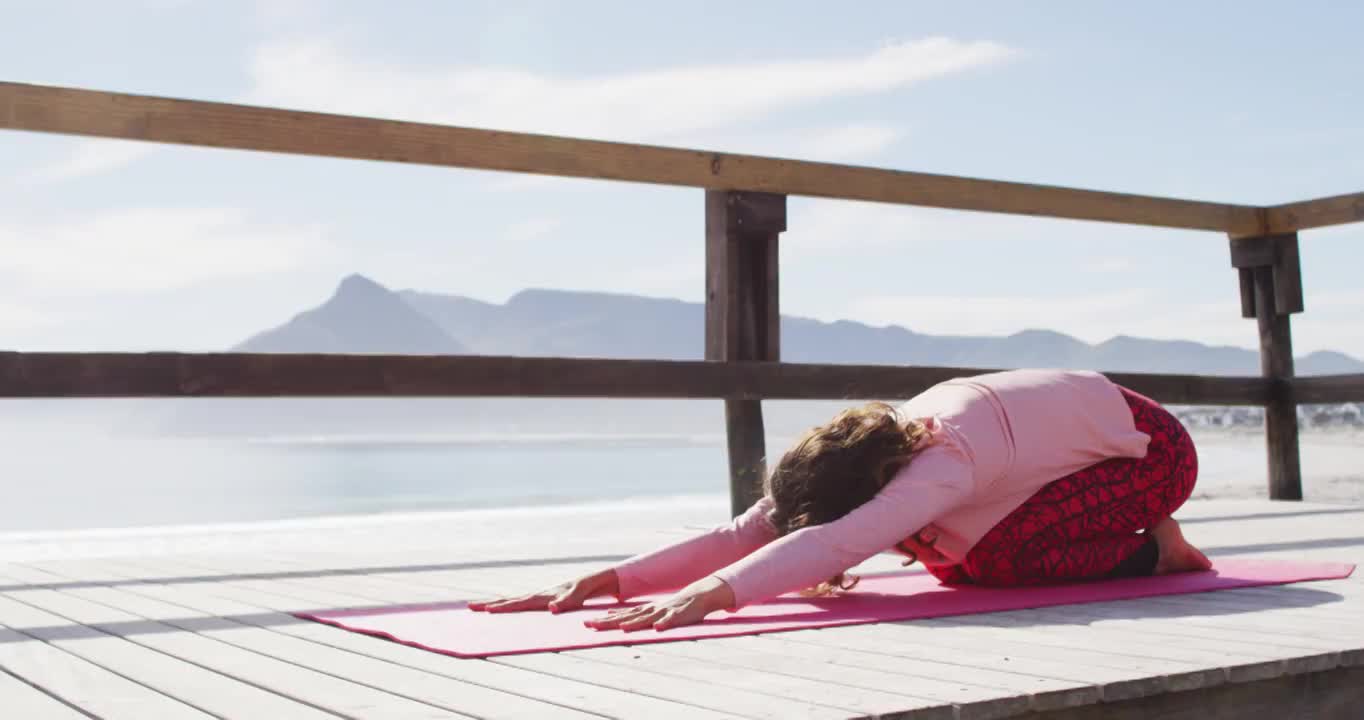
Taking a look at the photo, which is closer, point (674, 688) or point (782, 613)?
point (674, 688)

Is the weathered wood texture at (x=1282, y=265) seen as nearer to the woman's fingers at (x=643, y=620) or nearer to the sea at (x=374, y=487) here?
the sea at (x=374, y=487)

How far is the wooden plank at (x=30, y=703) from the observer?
5.20 ft

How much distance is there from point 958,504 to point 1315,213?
12.0ft

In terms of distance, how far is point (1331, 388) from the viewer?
17.7 ft

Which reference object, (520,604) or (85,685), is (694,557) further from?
(85,685)

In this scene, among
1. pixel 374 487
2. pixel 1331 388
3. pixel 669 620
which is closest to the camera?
pixel 669 620

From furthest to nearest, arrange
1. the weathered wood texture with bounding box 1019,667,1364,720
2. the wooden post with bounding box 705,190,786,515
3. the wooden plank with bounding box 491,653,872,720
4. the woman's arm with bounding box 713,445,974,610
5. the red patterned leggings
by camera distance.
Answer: the wooden post with bounding box 705,190,786,515 → the red patterned leggings → the woman's arm with bounding box 713,445,974,610 → the weathered wood texture with bounding box 1019,667,1364,720 → the wooden plank with bounding box 491,653,872,720

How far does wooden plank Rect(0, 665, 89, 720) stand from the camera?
1585 millimetres

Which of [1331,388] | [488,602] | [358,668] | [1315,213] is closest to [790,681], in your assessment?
[358,668]

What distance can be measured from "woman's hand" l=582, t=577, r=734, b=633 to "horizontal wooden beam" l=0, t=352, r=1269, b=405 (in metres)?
1.42

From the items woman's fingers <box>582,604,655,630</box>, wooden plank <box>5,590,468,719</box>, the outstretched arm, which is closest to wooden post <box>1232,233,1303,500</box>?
the outstretched arm

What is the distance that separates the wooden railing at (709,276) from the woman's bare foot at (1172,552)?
145 cm

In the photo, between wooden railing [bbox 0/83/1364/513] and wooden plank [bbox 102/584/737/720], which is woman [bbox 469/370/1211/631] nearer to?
wooden plank [bbox 102/584/737/720]

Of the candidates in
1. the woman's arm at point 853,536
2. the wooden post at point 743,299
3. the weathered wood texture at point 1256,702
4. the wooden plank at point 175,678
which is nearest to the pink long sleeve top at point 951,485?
the woman's arm at point 853,536
